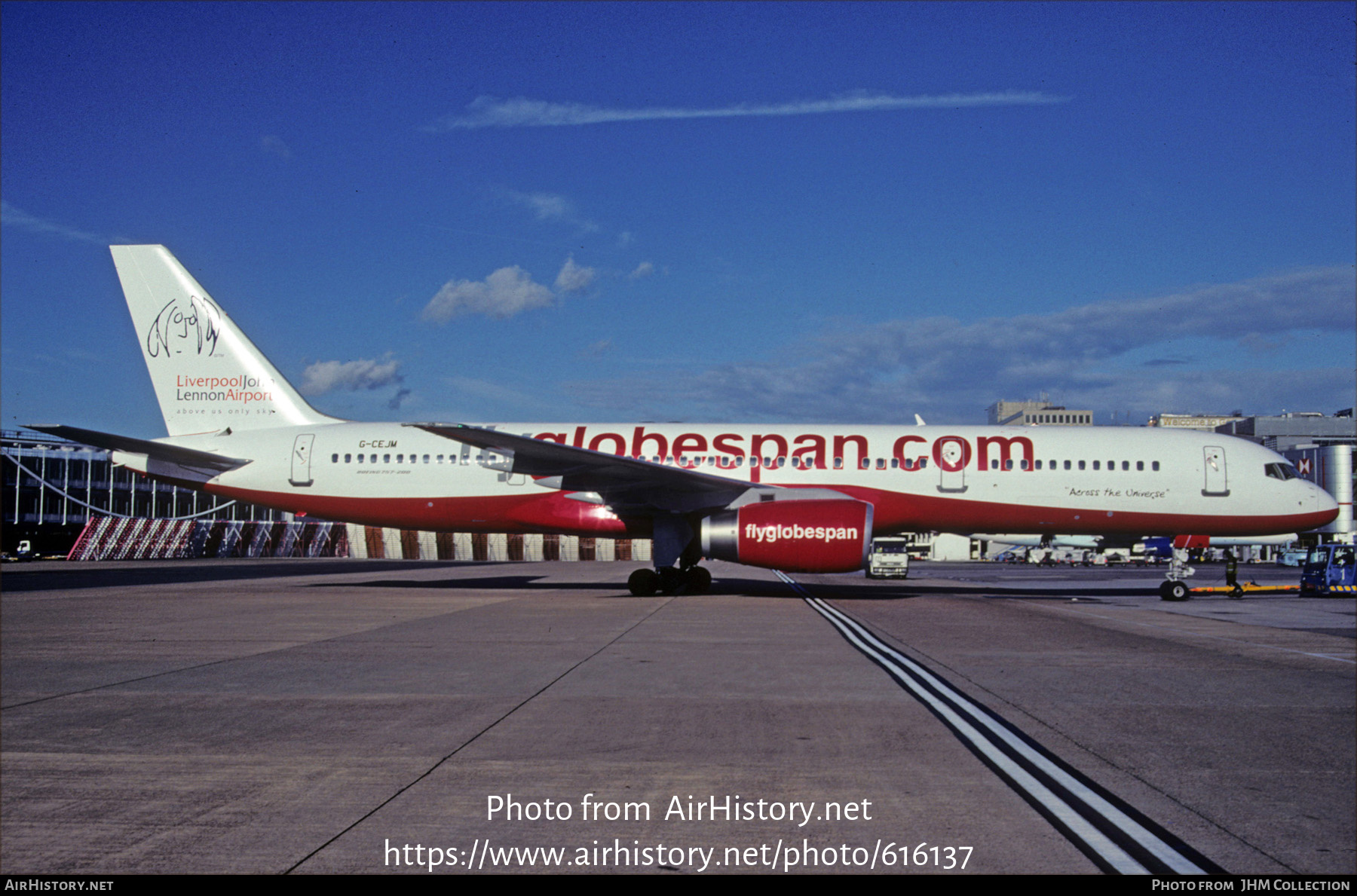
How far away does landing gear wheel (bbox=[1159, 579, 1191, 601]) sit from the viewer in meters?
22.6

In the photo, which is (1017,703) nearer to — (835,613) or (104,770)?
(104,770)

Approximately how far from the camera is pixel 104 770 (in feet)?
17.5

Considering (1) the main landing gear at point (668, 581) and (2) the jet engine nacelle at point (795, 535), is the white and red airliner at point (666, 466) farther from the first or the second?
(2) the jet engine nacelle at point (795, 535)

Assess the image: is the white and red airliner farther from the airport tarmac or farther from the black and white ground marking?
the black and white ground marking

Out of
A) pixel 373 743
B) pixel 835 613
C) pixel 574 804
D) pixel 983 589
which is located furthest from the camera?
pixel 983 589

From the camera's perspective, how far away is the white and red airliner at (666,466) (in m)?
21.0

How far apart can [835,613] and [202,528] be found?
45515 millimetres

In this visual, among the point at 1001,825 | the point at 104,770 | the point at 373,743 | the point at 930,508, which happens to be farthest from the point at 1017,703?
the point at 930,508

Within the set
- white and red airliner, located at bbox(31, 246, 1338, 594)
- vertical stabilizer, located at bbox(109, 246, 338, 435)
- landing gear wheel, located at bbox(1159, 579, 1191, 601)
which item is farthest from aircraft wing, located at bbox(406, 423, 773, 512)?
landing gear wheel, located at bbox(1159, 579, 1191, 601)

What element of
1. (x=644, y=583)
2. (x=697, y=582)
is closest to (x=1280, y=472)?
(x=697, y=582)

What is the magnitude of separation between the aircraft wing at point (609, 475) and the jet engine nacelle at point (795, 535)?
107 centimetres

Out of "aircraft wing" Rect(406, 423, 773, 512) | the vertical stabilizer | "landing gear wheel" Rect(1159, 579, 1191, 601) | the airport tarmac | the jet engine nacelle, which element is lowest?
"landing gear wheel" Rect(1159, 579, 1191, 601)

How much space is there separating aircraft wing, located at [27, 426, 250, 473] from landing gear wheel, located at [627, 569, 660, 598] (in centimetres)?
951

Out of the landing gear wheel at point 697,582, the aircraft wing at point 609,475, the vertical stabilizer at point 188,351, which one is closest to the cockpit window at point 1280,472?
the aircraft wing at point 609,475
